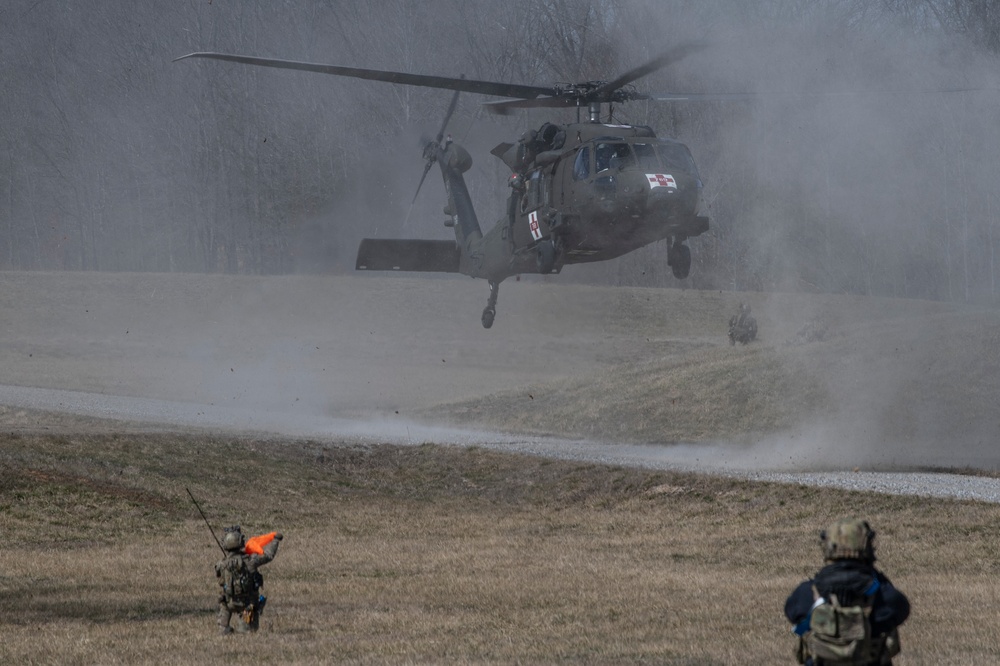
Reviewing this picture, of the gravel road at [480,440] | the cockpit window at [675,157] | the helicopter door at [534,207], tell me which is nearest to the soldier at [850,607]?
the cockpit window at [675,157]

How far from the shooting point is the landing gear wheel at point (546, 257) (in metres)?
23.6

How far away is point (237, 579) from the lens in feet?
42.7

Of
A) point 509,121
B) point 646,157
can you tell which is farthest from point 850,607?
point 509,121

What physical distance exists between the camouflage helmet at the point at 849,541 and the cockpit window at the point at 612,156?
52.8 ft

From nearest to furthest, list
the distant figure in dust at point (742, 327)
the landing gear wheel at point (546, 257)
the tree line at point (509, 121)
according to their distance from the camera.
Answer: the landing gear wheel at point (546, 257)
the tree line at point (509, 121)
the distant figure in dust at point (742, 327)

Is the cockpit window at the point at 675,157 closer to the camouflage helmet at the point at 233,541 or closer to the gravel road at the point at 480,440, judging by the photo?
the gravel road at the point at 480,440

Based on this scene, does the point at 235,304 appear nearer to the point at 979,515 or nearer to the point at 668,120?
the point at 668,120

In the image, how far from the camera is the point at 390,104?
5425 centimetres

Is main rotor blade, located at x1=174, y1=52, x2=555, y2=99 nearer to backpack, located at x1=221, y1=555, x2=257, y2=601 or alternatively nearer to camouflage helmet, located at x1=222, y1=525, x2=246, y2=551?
camouflage helmet, located at x1=222, y1=525, x2=246, y2=551

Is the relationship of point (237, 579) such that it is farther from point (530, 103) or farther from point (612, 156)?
point (530, 103)

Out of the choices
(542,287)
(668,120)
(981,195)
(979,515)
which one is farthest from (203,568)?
(542,287)

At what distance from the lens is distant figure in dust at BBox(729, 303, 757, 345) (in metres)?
55.2

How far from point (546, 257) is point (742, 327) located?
108 feet

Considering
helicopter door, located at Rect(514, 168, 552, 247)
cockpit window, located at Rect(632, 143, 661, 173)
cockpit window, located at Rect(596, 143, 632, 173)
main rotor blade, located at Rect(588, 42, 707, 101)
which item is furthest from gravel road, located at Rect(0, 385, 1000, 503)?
main rotor blade, located at Rect(588, 42, 707, 101)
